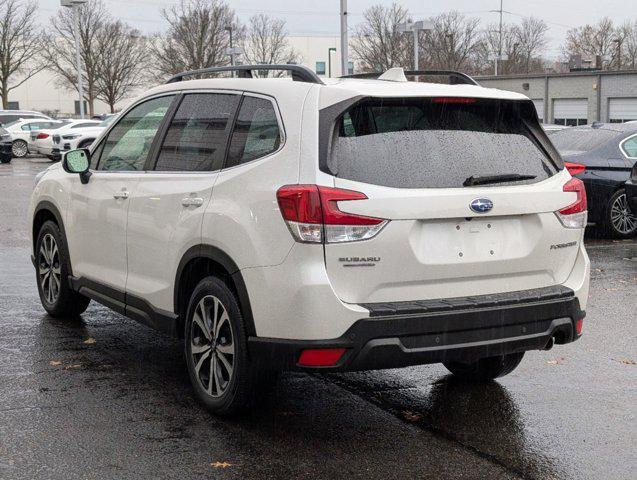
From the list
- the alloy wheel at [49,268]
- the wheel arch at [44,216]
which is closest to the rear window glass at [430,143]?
the wheel arch at [44,216]

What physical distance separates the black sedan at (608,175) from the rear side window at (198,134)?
26.9 feet

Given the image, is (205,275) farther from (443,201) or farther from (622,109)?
(622,109)

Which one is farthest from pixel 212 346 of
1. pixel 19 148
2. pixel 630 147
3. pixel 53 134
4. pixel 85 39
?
pixel 85 39

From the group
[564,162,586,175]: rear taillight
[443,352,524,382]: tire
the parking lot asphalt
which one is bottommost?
the parking lot asphalt

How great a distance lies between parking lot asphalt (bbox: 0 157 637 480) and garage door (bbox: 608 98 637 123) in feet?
149

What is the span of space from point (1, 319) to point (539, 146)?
4.67 m

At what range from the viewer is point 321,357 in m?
4.45

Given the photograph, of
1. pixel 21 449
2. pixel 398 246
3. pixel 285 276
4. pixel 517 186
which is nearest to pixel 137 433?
pixel 21 449

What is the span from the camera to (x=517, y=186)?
4.81 meters

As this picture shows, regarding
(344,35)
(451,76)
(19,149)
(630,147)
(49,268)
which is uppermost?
(344,35)

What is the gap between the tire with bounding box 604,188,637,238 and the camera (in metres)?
13.0

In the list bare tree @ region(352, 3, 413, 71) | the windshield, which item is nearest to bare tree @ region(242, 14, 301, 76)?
bare tree @ region(352, 3, 413, 71)

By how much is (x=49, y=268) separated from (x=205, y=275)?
9.32ft

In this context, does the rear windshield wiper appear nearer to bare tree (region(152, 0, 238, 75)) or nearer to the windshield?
the windshield
